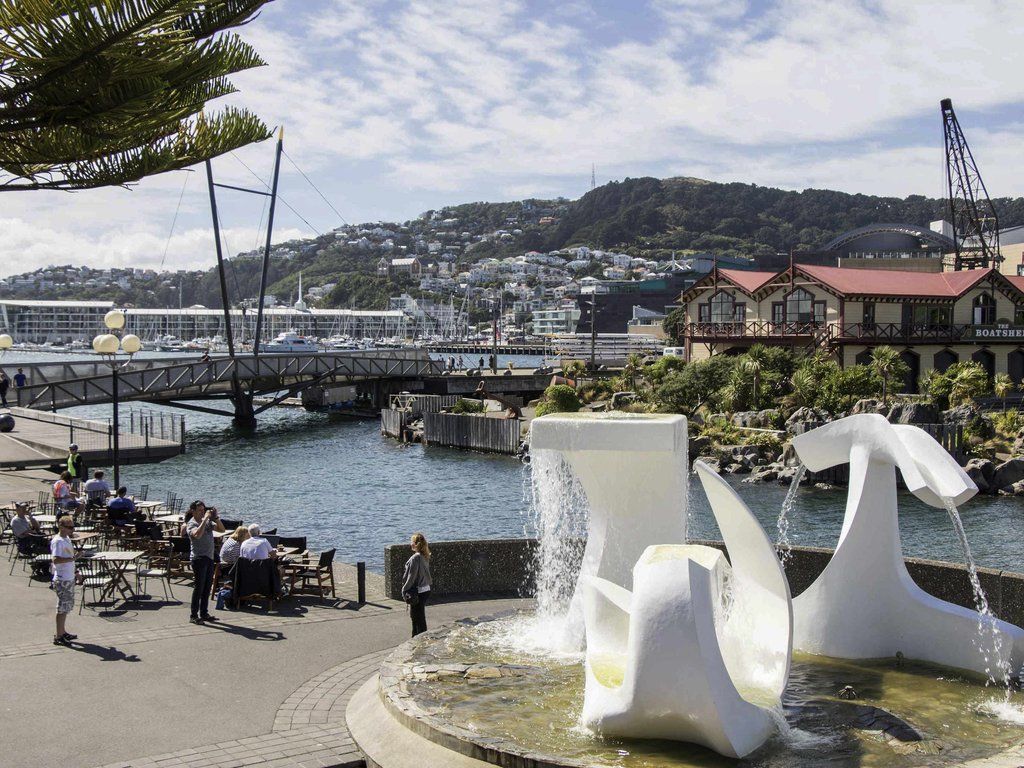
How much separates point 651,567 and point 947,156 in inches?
3586

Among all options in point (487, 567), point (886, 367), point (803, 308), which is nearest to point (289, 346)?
point (803, 308)

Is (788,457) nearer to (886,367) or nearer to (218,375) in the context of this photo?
(886,367)

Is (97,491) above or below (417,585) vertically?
below

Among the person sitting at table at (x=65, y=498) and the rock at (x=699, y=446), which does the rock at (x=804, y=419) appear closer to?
the rock at (x=699, y=446)

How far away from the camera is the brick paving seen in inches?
344

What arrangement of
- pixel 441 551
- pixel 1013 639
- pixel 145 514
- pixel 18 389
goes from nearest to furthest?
pixel 1013 639, pixel 441 551, pixel 145 514, pixel 18 389

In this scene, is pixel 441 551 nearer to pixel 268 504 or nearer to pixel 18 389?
pixel 268 504

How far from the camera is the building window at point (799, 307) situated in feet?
182

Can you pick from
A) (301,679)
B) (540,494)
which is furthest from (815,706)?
(301,679)

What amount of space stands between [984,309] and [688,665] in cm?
Answer: 5554

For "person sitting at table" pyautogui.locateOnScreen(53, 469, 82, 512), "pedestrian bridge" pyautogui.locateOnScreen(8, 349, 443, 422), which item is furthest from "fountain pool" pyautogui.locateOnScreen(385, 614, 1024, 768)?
"pedestrian bridge" pyautogui.locateOnScreen(8, 349, 443, 422)

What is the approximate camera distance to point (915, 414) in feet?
136

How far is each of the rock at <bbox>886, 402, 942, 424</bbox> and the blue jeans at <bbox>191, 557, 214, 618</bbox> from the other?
33.9 meters

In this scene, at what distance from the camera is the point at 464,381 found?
233 ft
